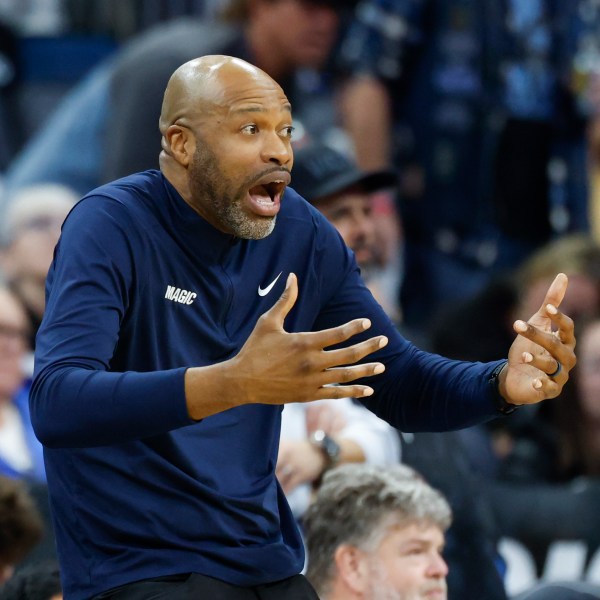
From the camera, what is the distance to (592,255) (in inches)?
225

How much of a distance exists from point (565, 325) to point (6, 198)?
382 centimetres

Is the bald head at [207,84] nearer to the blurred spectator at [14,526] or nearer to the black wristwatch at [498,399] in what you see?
the black wristwatch at [498,399]

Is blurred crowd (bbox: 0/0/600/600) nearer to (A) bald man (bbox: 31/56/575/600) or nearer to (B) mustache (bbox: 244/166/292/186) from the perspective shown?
(A) bald man (bbox: 31/56/575/600)

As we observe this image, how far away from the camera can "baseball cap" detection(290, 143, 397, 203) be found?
14.2 ft

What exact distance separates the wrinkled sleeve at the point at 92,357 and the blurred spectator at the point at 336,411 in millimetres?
1543

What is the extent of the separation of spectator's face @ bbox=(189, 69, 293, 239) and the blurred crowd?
147cm

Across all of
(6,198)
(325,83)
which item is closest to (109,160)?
(6,198)

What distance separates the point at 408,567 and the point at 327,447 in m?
→ 0.58

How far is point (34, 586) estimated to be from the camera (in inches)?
134

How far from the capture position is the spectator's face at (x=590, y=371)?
530 centimetres

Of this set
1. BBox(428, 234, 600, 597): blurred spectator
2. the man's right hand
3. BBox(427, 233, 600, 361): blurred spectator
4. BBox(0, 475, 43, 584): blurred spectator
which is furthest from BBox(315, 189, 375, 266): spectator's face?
the man's right hand

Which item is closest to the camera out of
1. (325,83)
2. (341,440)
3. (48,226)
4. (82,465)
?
(82,465)

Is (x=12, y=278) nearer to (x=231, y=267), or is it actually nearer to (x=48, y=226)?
(x=48, y=226)

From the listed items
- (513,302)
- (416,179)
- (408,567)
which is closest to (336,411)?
(408,567)
